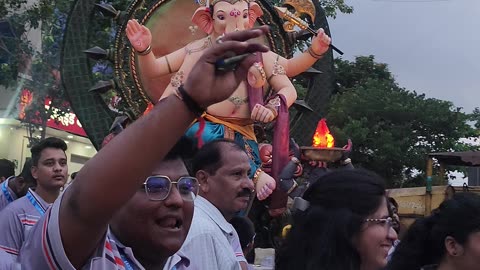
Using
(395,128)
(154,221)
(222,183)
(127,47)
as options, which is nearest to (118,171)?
(154,221)

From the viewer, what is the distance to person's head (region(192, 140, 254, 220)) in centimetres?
357

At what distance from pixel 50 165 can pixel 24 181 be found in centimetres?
52

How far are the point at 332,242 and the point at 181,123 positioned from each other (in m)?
0.99

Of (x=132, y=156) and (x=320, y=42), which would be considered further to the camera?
(x=320, y=42)

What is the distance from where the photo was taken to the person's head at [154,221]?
210 cm

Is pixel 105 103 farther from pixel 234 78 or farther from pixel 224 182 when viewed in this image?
pixel 234 78

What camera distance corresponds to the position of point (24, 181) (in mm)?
5141

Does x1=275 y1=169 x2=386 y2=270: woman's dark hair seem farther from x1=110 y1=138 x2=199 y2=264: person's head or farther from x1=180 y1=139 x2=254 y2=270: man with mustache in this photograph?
x1=180 y1=139 x2=254 y2=270: man with mustache

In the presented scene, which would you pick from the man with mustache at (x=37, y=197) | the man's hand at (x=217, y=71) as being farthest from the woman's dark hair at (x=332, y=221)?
the man with mustache at (x=37, y=197)

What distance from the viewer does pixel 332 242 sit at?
7.38ft

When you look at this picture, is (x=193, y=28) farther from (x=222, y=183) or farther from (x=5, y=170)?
(x=222, y=183)

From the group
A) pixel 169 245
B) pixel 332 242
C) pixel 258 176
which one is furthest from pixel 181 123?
pixel 258 176

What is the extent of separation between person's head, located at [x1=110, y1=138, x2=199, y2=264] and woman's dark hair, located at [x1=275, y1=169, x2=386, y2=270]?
38 cm

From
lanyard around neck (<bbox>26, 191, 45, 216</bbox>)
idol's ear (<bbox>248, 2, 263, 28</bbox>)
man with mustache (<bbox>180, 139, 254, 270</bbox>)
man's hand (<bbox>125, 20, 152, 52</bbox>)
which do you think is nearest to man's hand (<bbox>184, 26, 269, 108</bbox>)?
man with mustache (<bbox>180, 139, 254, 270</bbox>)
